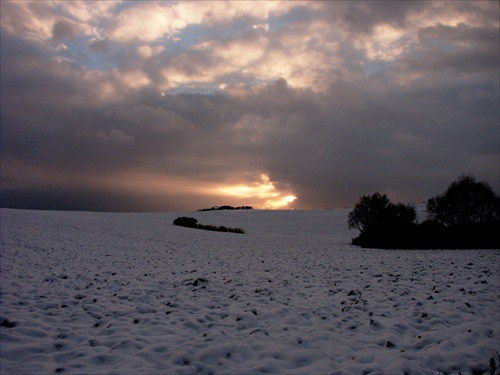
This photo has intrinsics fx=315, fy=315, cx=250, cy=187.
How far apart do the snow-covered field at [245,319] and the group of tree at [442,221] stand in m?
12.9

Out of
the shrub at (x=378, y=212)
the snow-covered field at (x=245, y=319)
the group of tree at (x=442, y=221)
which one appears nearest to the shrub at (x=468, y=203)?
the group of tree at (x=442, y=221)

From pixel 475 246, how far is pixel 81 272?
2731cm

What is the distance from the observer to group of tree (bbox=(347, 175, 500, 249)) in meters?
25.9

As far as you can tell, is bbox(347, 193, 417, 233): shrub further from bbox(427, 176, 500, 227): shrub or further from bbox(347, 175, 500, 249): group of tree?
bbox(427, 176, 500, 227): shrub

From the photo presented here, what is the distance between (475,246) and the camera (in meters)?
24.7

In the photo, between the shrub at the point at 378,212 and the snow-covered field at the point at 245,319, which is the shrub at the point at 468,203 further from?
the snow-covered field at the point at 245,319

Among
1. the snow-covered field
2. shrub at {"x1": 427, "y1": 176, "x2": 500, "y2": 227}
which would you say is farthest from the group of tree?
the snow-covered field

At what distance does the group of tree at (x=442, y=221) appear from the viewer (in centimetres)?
2589

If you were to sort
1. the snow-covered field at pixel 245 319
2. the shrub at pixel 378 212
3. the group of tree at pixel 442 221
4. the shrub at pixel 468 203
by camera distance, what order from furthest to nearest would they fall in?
the shrub at pixel 378 212
the shrub at pixel 468 203
the group of tree at pixel 442 221
the snow-covered field at pixel 245 319

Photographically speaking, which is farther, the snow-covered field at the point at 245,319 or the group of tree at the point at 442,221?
the group of tree at the point at 442,221

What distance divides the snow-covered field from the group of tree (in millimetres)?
12916

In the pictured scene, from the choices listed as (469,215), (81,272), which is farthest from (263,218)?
(81,272)

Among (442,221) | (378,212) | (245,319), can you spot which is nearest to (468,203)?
(442,221)

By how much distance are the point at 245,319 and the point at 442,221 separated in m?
35.9
